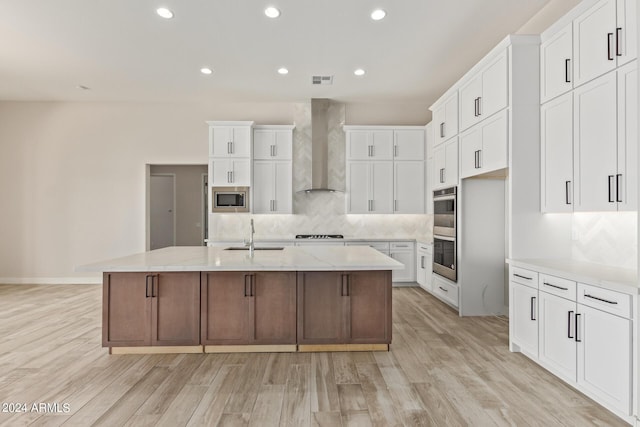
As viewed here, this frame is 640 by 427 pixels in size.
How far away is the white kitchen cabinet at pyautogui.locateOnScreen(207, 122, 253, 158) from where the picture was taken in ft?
21.5

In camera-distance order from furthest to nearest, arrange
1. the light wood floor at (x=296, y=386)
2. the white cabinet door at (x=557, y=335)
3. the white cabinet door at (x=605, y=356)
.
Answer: the white cabinet door at (x=557, y=335), the light wood floor at (x=296, y=386), the white cabinet door at (x=605, y=356)

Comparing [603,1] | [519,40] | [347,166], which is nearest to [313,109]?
[347,166]

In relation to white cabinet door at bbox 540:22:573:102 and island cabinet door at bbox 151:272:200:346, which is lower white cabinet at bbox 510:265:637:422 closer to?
white cabinet door at bbox 540:22:573:102

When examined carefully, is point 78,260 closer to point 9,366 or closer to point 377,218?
point 9,366

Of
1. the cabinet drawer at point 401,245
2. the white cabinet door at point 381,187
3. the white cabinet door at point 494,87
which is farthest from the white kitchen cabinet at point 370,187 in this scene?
the white cabinet door at point 494,87

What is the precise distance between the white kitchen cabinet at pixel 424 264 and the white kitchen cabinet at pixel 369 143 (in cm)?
166

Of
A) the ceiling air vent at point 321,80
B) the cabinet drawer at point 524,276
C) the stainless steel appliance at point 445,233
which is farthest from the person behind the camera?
the ceiling air vent at point 321,80

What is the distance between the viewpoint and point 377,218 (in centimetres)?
717

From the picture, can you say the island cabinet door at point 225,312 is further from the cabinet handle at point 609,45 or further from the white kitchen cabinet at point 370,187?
the white kitchen cabinet at point 370,187

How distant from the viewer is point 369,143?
6730 millimetres

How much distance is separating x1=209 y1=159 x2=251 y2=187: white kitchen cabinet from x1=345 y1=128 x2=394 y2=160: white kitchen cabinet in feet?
5.86

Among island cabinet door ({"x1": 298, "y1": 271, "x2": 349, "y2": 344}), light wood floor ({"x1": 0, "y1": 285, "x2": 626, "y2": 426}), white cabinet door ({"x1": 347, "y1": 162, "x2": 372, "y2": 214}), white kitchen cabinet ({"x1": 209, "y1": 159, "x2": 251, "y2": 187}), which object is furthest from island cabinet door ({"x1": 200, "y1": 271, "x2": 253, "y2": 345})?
white cabinet door ({"x1": 347, "y1": 162, "x2": 372, "y2": 214})

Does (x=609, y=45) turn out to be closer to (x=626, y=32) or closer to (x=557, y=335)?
(x=626, y=32)

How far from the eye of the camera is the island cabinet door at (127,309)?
3443 millimetres
